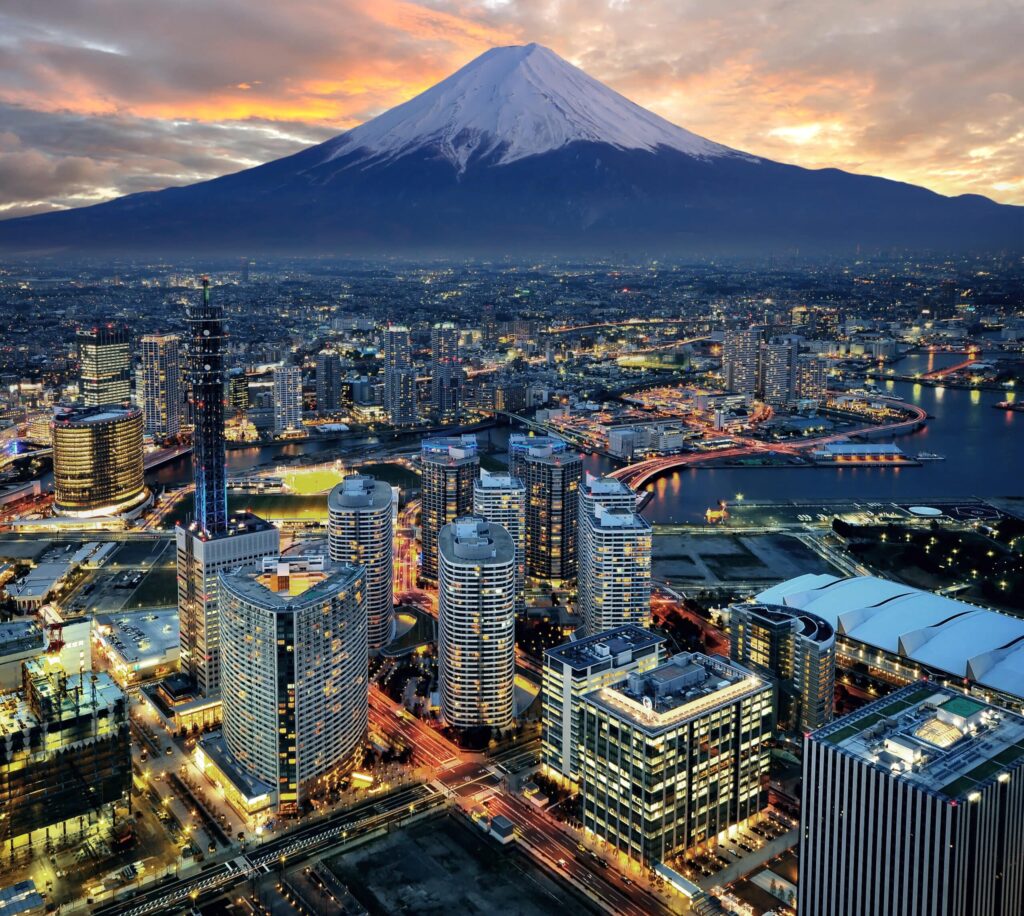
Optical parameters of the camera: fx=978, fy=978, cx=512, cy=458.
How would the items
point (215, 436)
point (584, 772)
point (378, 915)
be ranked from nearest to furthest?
1. point (378, 915)
2. point (584, 772)
3. point (215, 436)

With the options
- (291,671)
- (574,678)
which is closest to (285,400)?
(291,671)

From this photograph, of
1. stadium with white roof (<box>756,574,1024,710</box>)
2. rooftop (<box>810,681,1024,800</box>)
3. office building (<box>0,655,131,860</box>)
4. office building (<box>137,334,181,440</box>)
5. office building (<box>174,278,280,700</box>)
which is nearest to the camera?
rooftop (<box>810,681,1024,800</box>)

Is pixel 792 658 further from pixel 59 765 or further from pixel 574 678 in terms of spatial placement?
pixel 59 765

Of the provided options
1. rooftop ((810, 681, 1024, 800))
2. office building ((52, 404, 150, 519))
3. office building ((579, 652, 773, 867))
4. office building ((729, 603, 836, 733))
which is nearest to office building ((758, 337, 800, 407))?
office building ((52, 404, 150, 519))

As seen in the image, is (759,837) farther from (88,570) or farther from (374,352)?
(374,352)

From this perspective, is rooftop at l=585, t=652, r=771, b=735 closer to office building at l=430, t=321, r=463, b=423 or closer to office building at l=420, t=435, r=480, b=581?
office building at l=420, t=435, r=480, b=581

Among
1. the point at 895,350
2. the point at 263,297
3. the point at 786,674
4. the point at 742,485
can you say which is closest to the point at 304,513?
the point at 742,485

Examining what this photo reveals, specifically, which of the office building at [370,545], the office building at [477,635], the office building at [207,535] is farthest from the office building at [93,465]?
the office building at [477,635]
